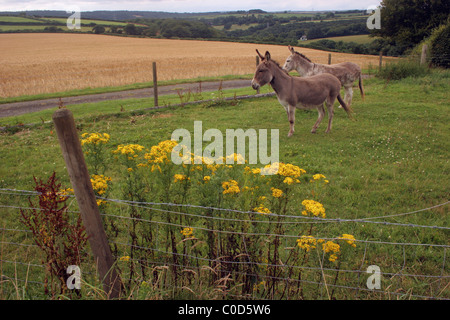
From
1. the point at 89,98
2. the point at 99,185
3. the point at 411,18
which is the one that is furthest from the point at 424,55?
the point at 99,185

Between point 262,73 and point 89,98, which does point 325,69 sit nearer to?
point 262,73

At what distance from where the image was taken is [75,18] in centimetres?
7125

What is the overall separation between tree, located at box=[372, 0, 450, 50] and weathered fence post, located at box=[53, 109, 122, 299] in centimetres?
3408

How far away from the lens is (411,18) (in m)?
31.0

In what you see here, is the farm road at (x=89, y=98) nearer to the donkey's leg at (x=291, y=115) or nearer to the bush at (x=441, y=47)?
the donkey's leg at (x=291, y=115)

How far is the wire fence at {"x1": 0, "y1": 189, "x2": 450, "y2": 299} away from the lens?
334 cm

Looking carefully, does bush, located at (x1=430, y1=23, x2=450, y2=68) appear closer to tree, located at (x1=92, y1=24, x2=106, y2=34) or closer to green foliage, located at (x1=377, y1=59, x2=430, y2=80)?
green foliage, located at (x1=377, y1=59, x2=430, y2=80)

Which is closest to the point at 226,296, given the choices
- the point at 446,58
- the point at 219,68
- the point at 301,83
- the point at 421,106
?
the point at 301,83

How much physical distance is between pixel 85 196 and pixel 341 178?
4.98 meters

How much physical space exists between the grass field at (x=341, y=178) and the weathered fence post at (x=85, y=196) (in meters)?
0.24

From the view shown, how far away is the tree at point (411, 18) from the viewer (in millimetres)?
29578

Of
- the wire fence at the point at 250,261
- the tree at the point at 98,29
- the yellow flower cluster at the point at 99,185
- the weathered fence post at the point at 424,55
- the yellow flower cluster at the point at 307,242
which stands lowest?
the wire fence at the point at 250,261

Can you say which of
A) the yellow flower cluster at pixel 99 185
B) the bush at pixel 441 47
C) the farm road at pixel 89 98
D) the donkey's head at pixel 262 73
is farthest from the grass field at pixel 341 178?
the bush at pixel 441 47
